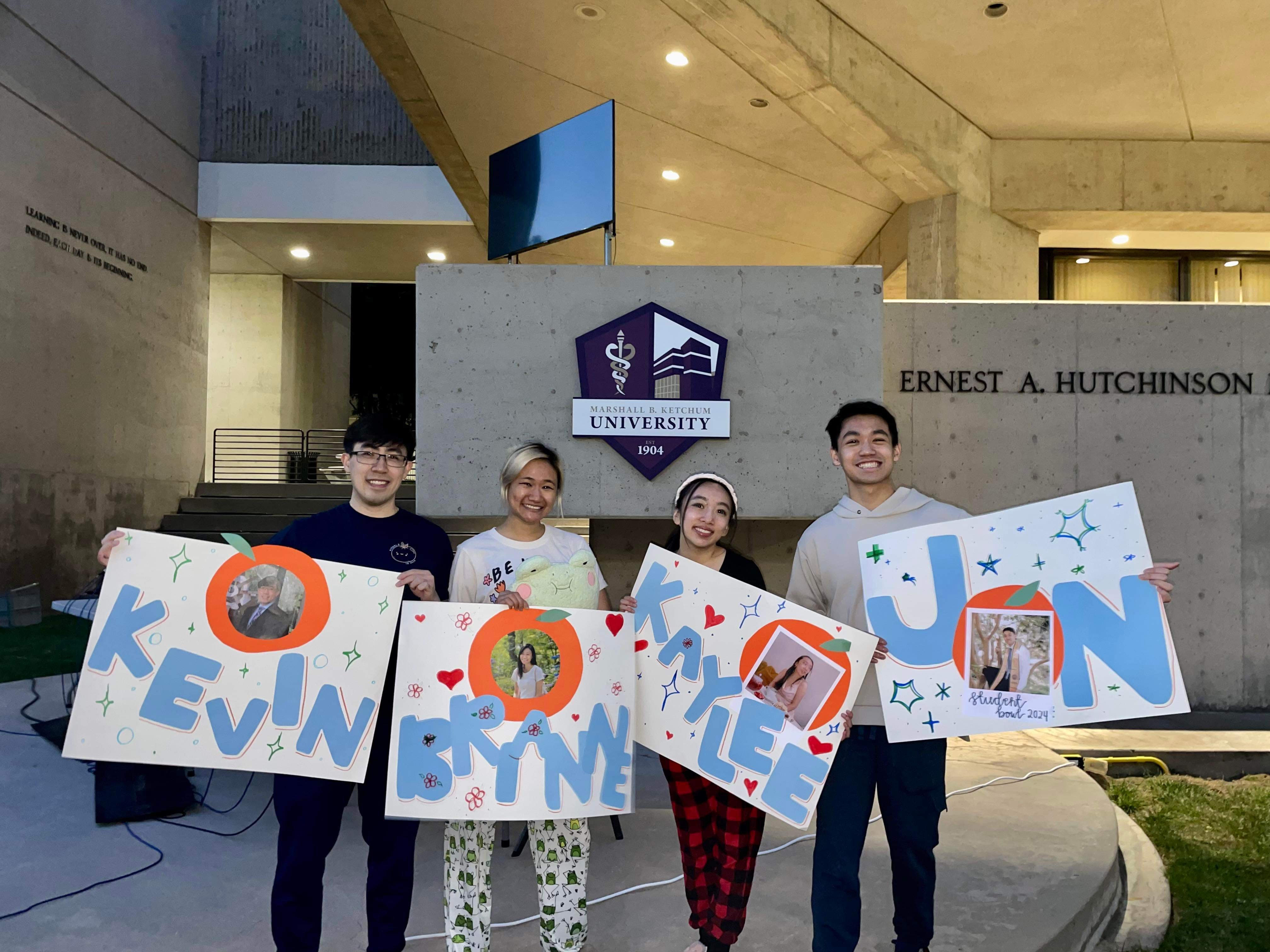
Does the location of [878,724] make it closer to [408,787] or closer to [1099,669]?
[1099,669]

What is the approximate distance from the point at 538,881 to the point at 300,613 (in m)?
1.03

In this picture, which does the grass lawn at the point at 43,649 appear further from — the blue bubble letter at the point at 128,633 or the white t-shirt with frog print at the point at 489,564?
the white t-shirt with frog print at the point at 489,564

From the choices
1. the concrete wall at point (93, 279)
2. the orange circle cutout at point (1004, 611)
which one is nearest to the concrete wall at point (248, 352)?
the concrete wall at point (93, 279)

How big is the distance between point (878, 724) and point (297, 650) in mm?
1666

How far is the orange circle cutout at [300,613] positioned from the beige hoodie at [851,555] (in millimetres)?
1358

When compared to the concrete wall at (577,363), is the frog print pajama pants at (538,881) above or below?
below

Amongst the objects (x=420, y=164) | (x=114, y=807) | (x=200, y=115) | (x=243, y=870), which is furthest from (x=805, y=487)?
(x=200, y=115)

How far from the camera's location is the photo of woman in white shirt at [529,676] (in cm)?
247

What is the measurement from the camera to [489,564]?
2.56 m

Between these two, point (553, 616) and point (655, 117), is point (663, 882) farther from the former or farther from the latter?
point (655, 117)

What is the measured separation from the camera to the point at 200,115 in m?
14.1

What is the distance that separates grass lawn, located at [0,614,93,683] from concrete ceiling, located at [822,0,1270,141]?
8.22 meters

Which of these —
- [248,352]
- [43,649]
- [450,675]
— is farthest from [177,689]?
[248,352]

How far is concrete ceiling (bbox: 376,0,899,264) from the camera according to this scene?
7.82 metres
